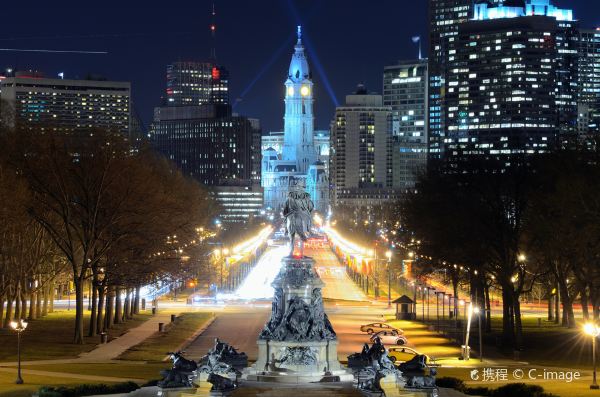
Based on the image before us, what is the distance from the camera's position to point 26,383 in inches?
2084

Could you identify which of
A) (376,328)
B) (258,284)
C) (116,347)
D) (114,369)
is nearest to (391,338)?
(376,328)

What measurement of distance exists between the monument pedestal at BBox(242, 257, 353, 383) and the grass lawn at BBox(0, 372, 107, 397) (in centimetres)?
898

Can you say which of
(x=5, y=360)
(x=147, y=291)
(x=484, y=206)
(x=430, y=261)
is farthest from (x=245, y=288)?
(x=5, y=360)

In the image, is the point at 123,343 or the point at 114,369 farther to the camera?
the point at 123,343

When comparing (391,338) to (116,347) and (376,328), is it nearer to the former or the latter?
(376,328)

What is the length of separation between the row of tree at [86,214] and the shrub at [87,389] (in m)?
32.1

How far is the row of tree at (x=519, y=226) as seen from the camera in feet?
228

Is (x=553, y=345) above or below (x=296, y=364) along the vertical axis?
below

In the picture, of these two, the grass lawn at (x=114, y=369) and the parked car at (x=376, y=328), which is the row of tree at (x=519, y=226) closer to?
the parked car at (x=376, y=328)

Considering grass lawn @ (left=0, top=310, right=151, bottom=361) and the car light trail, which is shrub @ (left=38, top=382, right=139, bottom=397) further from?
the car light trail

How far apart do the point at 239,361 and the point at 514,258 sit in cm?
4034

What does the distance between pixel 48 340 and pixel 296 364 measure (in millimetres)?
38467

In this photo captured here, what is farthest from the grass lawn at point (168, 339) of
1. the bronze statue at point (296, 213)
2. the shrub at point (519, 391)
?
the shrub at point (519, 391)

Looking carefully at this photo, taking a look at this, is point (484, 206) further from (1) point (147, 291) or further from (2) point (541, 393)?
(1) point (147, 291)
